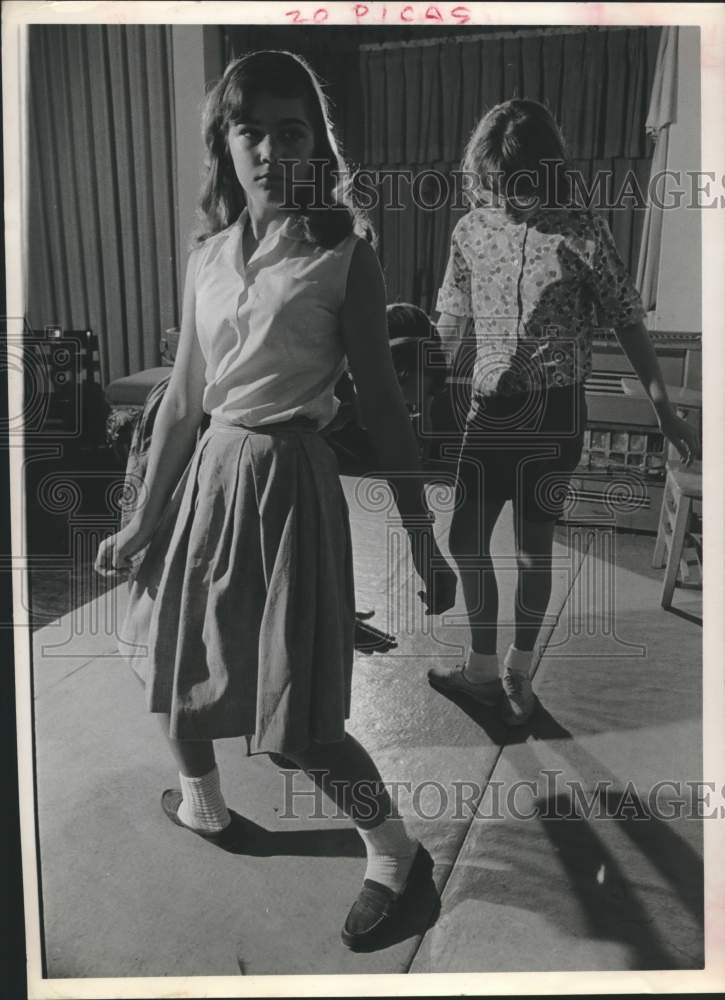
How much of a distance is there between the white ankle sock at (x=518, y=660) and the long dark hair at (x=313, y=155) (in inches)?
28.6

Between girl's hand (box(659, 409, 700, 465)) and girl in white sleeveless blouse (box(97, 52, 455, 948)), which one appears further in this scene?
girl's hand (box(659, 409, 700, 465))

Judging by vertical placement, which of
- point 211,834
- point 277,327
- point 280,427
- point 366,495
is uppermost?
point 277,327

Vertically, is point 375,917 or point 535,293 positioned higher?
point 535,293

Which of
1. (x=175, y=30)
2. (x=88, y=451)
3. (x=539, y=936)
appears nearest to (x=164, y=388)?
(x=88, y=451)

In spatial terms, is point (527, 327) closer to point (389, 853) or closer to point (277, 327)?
point (277, 327)

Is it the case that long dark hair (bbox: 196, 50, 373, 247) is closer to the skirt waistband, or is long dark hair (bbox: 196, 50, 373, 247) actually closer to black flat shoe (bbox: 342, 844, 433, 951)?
the skirt waistband

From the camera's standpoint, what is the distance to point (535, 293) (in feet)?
5.02

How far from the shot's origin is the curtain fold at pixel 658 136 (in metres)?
1.54

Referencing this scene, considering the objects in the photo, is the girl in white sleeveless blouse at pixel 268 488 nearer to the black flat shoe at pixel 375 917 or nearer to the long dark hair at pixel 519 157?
the black flat shoe at pixel 375 917

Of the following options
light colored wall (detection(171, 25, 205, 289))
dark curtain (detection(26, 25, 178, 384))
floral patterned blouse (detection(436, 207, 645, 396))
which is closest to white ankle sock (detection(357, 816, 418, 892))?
floral patterned blouse (detection(436, 207, 645, 396))

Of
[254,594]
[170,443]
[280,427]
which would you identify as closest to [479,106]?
[280,427]

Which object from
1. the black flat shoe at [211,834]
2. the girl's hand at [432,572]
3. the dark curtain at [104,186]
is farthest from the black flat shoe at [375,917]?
the dark curtain at [104,186]

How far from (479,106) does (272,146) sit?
35cm

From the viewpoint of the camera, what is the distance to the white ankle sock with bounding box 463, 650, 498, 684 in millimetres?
1615
